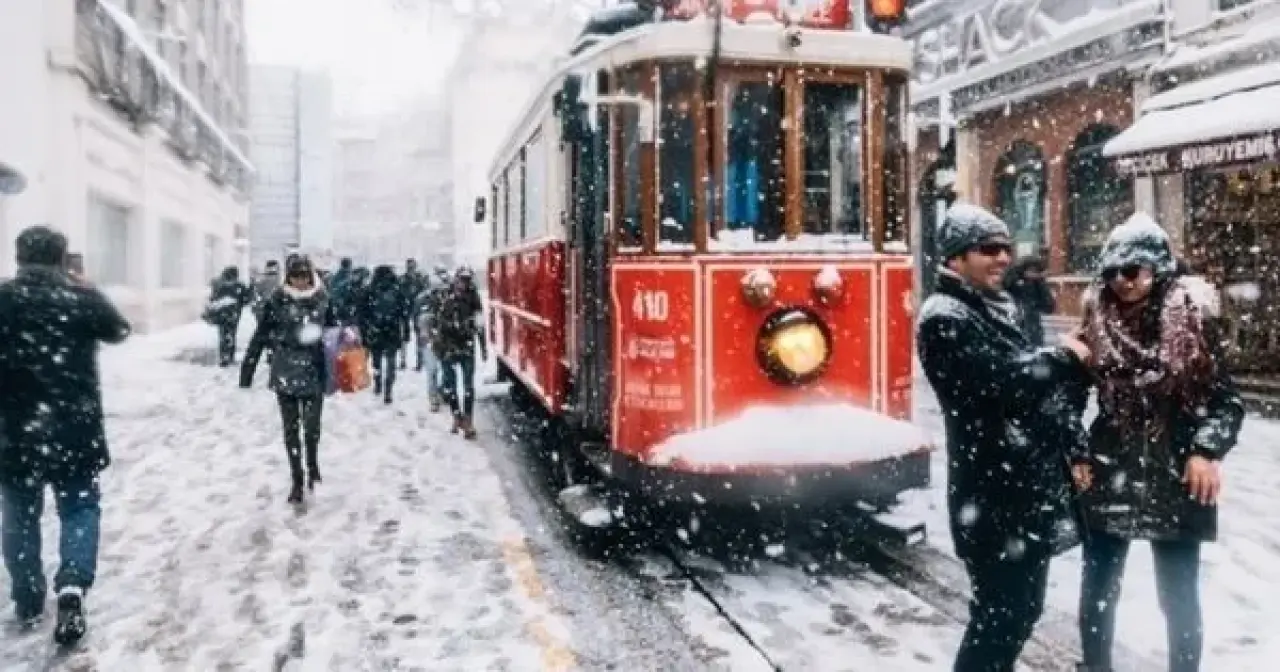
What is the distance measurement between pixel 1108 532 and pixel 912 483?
2355mm

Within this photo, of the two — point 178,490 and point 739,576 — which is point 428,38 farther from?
point 739,576

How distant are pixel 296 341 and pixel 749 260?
354 centimetres

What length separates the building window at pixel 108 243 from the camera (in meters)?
22.3

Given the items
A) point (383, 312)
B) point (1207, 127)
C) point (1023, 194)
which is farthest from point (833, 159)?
point (1023, 194)

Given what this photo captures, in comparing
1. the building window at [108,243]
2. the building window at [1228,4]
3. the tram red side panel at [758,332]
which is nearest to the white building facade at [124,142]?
the building window at [108,243]

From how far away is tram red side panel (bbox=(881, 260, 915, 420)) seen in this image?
6.61 meters

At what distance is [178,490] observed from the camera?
876cm

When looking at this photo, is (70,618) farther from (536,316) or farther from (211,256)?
(211,256)

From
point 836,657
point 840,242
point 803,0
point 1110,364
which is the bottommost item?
point 836,657

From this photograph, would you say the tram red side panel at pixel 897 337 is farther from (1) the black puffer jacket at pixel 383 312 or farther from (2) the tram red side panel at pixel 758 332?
(1) the black puffer jacket at pixel 383 312

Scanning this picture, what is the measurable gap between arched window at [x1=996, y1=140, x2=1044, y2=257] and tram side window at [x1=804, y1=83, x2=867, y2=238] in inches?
452

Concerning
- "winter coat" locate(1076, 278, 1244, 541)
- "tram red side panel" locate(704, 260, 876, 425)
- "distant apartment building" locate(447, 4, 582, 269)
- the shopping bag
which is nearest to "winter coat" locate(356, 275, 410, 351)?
the shopping bag

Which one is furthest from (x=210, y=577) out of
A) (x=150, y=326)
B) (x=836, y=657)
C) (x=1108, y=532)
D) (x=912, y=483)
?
(x=150, y=326)

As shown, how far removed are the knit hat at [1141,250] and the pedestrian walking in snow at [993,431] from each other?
73cm
